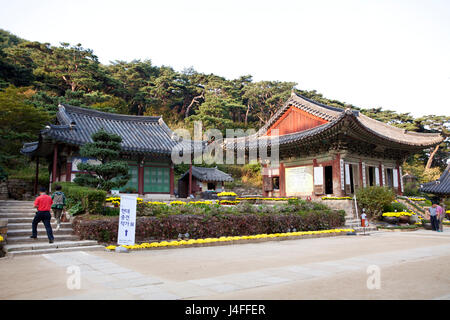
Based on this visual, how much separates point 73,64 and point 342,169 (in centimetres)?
3576

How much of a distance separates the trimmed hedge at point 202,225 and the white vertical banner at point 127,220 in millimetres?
739

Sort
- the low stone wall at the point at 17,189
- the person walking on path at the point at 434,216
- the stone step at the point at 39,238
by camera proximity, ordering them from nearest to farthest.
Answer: the stone step at the point at 39,238
the person walking on path at the point at 434,216
the low stone wall at the point at 17,189

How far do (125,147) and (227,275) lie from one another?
1563 centimetres

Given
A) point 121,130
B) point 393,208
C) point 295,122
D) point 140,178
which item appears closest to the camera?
point 393,208

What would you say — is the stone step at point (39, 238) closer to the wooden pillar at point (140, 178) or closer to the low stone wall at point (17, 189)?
the wooden pillar at point (140, 178)

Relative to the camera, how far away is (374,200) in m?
17.3

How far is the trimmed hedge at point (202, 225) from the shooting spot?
9445mm

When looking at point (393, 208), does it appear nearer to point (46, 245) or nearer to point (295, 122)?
point (295, 122)

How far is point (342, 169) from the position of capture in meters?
19.6

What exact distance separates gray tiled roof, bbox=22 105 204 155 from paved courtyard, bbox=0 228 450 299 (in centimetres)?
1225

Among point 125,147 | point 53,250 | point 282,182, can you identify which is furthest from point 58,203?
point 282,182

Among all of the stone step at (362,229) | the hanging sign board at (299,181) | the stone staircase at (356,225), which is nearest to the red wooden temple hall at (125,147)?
the hanging sign board at (299,181)
